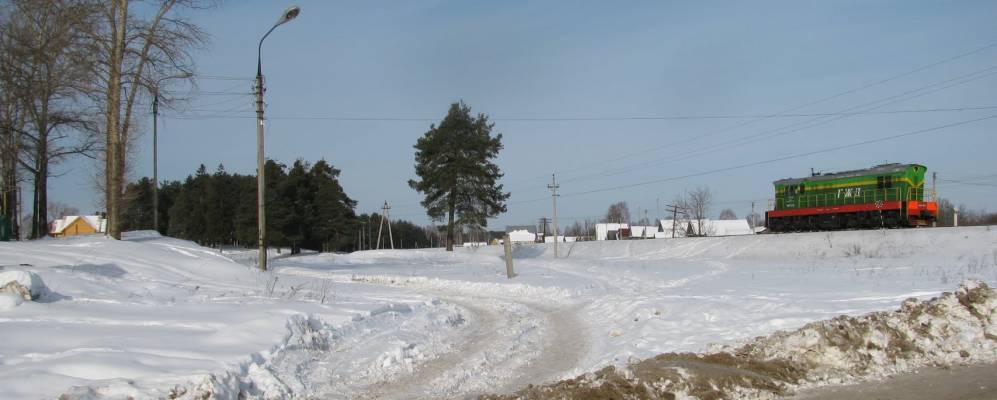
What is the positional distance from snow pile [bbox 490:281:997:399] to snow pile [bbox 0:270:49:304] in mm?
6692

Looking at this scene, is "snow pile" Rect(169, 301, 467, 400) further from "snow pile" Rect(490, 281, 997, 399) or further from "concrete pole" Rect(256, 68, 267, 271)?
"concrete pole" Rect(256, 68, 267, 271)

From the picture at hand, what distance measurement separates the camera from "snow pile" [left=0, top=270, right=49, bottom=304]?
8.51m

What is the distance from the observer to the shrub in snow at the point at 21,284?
852 centimetres

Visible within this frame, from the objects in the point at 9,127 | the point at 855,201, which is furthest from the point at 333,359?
the point at 855,201

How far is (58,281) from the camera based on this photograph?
33.9 ft

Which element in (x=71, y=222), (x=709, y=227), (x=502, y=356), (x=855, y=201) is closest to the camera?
(x=502, y=356)

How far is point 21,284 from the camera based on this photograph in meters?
8.59

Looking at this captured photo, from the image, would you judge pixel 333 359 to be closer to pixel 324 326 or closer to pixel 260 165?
pixel 324 326

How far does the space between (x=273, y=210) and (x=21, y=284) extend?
49.8 metres

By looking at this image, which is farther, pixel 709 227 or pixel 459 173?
pixel 709 227

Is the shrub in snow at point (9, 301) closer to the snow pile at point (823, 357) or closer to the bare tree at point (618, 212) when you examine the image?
the snow pile at point (823, 357)

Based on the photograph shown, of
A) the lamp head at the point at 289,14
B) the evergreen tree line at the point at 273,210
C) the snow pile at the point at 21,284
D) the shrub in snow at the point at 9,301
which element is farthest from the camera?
the evergreen tree line at the point at 273,210

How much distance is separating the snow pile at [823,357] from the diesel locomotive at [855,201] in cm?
2965

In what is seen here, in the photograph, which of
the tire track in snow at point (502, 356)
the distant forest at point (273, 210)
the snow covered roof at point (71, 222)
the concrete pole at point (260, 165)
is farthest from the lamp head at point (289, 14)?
the snow covered roof at point (71, 222)
